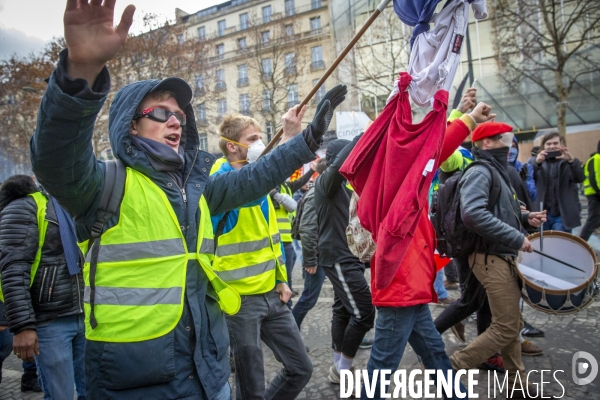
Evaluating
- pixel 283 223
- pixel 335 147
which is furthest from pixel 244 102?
pixel 335 147

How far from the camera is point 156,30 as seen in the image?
62.5 ft

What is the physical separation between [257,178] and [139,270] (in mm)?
694

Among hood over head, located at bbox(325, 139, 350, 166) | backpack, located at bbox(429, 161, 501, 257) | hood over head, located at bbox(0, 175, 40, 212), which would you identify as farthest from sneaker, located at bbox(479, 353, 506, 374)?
hood over head, located at bbox(0, 175, 40, 212)

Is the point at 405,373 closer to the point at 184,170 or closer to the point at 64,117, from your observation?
the point at 184,170

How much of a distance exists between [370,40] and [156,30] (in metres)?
11.3

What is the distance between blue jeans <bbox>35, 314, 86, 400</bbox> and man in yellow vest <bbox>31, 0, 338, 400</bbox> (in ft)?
4.74

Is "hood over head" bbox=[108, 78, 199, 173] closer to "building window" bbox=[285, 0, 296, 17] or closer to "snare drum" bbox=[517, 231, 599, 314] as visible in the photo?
"snare drum" bbox=[517, 231, 599, 314]

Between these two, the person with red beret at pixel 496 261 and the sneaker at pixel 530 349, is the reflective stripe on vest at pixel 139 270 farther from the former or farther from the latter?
the sneaker at pixel 530 349

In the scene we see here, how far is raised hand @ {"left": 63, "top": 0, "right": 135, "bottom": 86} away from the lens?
1.16 metres

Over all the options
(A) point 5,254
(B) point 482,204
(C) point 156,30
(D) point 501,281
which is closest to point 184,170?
(A) point 5,254

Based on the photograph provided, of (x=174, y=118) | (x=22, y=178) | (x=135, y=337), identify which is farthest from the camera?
(x=22, y=178)

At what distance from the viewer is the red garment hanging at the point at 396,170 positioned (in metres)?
2.26

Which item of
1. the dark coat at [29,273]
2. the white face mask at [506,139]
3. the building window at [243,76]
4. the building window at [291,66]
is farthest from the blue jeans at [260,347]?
the building window at [243,76]

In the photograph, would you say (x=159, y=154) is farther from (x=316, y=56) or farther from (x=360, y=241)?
(x=316, y=56)
